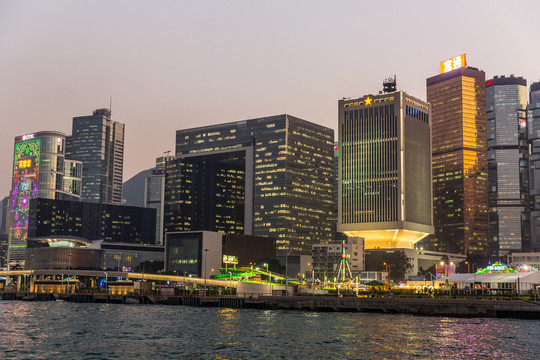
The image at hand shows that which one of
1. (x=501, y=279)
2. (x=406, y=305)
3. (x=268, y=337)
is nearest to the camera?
(x=268, y=337)

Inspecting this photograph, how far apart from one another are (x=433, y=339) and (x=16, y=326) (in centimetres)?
6671

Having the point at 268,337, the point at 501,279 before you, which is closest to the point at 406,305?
the point at 501,279

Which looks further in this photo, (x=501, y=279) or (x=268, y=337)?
(x=501, y=279)

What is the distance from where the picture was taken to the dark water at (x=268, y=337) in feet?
260

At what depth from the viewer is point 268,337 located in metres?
94.9

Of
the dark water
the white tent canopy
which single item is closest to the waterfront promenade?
the dark water

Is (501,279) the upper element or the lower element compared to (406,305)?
upper

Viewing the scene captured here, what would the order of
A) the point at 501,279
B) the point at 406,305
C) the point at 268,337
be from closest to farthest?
the point at 268,337, the point at 406,305, the point at 501,279

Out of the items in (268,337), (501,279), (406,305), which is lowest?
(268,337)

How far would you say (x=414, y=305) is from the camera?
134625 mm

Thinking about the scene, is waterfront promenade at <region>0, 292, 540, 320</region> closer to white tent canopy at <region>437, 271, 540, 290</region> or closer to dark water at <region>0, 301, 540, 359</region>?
dark water at <region>0, 301, 540, 359</region>

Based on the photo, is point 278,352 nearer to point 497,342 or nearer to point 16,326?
point 497,342

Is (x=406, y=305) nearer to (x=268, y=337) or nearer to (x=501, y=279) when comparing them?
(x=501, y=279)

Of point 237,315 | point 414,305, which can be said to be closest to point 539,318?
point 414,305
